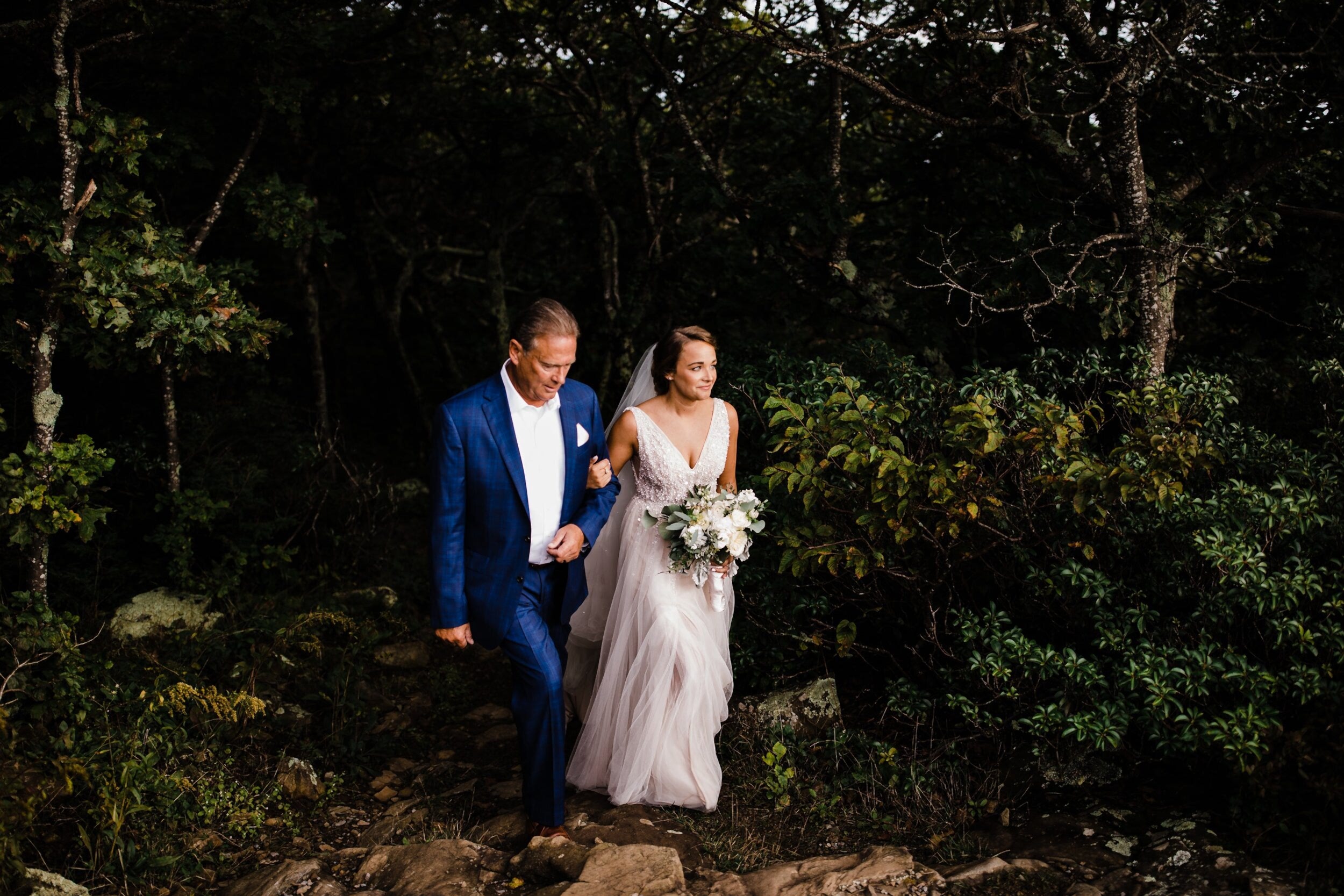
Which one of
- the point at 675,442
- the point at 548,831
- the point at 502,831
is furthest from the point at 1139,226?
the point at 502,831

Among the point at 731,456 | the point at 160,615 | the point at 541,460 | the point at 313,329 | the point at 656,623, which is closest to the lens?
the point at 541,460

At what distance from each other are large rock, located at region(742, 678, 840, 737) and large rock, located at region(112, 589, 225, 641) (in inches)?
142

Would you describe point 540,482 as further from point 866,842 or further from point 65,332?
A: point 65,332

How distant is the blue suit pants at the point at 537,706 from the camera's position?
3.90 meters

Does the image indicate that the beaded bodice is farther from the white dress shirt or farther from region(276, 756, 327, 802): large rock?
region(276, 756, 327, 802): large rock

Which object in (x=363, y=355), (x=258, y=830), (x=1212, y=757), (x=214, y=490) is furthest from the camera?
(x=363, y=355)

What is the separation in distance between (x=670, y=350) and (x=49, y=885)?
10.7 ft

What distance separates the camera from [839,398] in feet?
13.6

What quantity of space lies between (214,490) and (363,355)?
20.0 ft

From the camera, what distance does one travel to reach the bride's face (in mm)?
4402

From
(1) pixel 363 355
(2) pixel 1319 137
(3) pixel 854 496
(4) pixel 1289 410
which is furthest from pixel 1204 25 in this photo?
(1) pixel 363 355

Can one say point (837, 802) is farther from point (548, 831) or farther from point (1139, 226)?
point (1139, 226)

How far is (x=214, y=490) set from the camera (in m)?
6.61

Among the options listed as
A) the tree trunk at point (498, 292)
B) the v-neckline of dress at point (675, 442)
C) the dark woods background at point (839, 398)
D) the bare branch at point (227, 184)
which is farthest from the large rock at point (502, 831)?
the tree trunk at point (498, 292)
